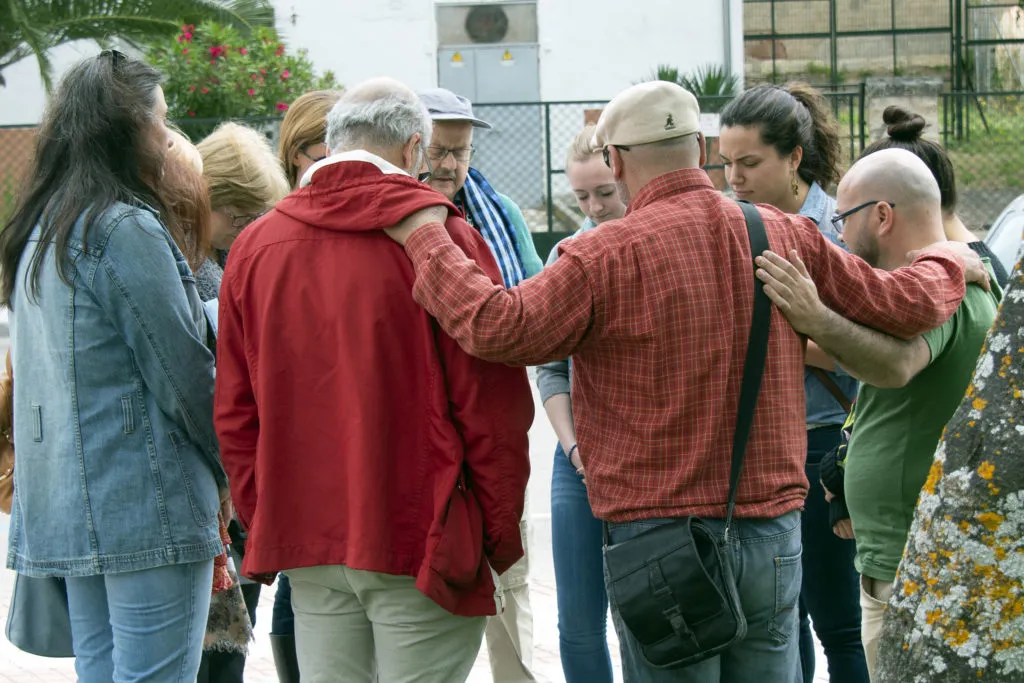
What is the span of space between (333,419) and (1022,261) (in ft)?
4.95

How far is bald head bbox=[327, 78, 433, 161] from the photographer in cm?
276

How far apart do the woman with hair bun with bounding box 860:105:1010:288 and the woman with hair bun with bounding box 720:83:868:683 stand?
190 mm

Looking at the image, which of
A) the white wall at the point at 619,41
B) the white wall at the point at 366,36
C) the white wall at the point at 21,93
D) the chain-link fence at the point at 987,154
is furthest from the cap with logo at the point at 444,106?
the white wall at the point at 21,93

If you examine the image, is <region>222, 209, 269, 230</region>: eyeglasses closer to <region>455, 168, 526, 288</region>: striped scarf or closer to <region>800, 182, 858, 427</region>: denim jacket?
<region>455, 168, 526, 288</region>: striped scarf

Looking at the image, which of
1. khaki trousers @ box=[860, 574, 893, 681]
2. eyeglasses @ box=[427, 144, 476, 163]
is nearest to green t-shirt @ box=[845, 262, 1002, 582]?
khaki trousers @ box=[860, 574, 893, 681]

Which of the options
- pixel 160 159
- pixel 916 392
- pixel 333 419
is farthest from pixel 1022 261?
pixel 160 159

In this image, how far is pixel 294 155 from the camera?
4023mm

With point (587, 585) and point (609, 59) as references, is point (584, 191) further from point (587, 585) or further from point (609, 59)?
point (609, 59)

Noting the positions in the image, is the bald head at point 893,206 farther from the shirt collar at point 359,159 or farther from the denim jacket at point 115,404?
the denim jacket at point 115,404

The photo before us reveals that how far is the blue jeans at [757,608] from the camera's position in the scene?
105 inches

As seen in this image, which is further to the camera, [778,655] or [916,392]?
[916,392]

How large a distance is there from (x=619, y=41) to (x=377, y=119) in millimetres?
16432

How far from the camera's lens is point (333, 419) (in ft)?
8.91

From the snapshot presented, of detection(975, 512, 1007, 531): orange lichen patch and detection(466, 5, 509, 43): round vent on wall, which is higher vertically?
detection(466, 5, 509, 43): round vent on wall
